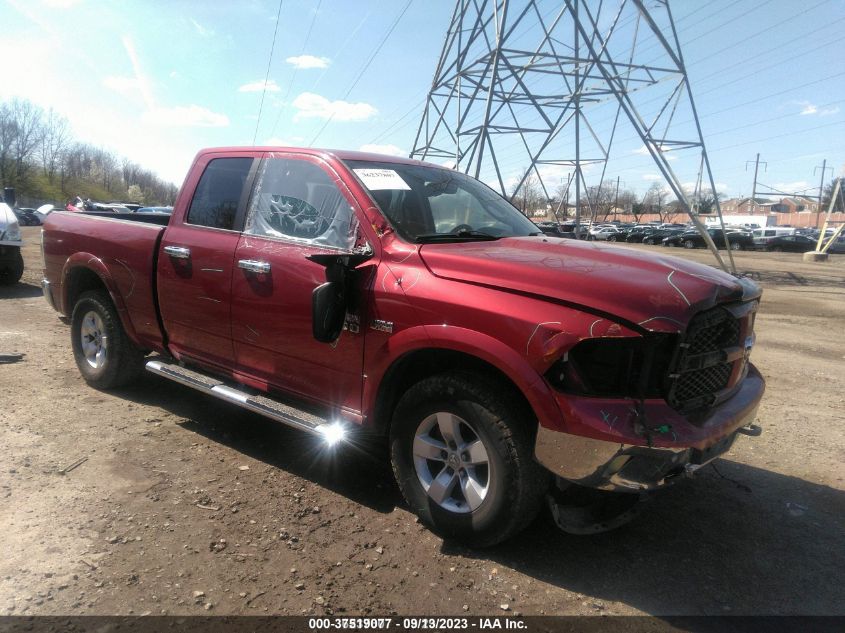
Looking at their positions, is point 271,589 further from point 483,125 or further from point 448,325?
point 483,125

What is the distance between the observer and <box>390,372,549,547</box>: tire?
2.73 metres

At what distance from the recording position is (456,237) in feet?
11.4

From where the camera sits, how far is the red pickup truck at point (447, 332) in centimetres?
255

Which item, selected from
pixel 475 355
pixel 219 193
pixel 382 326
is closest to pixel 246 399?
pixel 382 326

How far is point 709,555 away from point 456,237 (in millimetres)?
2129

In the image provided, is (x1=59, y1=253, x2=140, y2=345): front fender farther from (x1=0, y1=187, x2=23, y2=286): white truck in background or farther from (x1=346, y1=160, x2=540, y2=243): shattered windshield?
(x1=0, y1=187, x2=23, y2=286): white truck in background

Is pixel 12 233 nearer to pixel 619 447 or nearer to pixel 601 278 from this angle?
pixel 601 278

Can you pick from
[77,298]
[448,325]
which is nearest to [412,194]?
[448,325]

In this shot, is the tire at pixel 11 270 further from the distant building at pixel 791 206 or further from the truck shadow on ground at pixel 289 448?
the distant building at pixel 791 206

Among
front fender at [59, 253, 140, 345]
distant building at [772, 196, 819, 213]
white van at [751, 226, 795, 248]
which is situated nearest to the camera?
front fender at [59, 253, 140, 345]

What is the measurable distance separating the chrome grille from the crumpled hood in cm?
9

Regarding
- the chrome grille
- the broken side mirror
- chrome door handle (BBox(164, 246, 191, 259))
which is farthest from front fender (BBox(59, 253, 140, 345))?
the chrome grille

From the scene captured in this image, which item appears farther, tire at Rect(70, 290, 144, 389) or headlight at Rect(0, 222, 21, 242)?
headlight at Rect(0, 222, 21, 242)

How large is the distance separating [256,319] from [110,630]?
5.97ft
